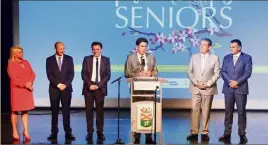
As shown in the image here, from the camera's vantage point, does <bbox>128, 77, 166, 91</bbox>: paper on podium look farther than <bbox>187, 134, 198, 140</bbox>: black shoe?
No

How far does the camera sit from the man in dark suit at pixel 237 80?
692 cm

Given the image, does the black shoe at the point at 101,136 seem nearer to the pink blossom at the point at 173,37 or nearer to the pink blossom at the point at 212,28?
the pink blossom at the point at 173,37

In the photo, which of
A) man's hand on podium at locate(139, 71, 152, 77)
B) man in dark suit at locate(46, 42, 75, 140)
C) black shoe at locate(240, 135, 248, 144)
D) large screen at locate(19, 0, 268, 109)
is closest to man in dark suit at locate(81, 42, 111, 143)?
man in dark suit at locate(46, 42, 75, 140)

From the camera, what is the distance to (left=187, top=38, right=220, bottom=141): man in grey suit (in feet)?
22.9

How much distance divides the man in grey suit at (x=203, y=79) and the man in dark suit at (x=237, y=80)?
0.17 metres

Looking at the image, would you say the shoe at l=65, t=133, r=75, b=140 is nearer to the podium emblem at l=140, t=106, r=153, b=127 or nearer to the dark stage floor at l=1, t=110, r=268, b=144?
the dark stage floor at l=1, t=110, r=268, b=144

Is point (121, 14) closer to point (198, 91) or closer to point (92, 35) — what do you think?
point (92, 35)

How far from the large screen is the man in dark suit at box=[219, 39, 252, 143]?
2961 mm

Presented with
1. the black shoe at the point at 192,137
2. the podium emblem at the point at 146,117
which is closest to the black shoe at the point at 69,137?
the podium emblem at the point at 146,117

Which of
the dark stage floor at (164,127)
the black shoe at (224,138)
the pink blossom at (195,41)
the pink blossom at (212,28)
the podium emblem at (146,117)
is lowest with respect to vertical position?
the dark stage floor at (164,127)

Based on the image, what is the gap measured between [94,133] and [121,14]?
326 centimetres

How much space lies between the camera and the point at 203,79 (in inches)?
276

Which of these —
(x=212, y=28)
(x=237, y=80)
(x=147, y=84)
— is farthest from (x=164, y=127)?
(x=212, y=28)

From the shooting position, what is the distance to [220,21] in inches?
391
